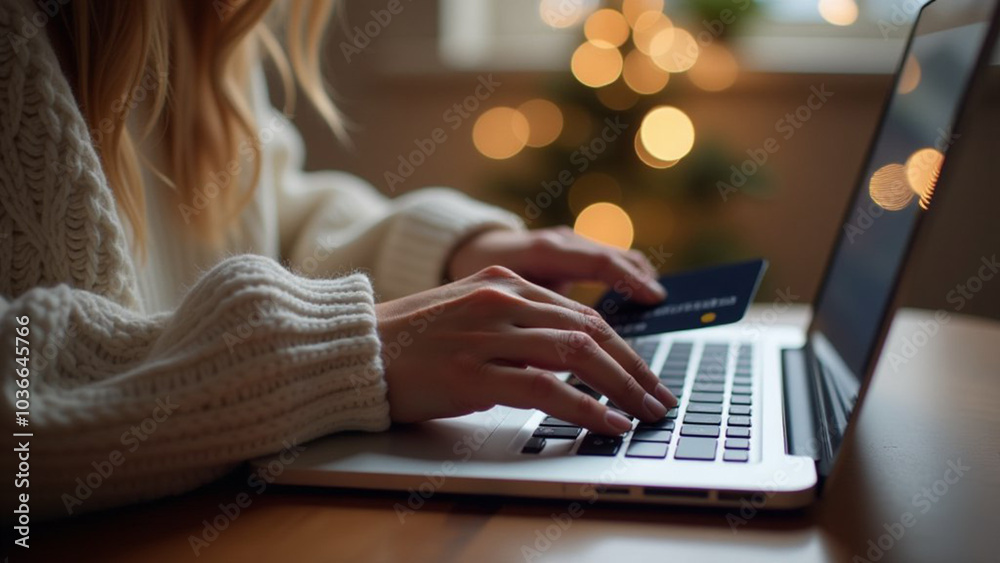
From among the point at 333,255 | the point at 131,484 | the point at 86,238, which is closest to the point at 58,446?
the point at 131,484

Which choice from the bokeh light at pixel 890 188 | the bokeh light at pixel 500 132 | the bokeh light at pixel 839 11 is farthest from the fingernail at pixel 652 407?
the bokeh light at pixel 839 11

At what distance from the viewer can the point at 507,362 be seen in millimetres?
494

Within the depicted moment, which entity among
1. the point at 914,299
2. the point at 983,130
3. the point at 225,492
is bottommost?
the point at 914,299

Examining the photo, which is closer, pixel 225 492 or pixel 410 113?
pixel 225 492

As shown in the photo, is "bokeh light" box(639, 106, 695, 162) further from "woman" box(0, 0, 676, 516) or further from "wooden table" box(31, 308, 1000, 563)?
"wooden table" box(31, 308, 1000, 563)

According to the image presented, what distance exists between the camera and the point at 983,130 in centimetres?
169

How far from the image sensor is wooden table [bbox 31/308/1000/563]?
37 centimetres

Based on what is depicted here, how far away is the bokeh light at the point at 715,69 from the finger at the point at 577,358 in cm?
148

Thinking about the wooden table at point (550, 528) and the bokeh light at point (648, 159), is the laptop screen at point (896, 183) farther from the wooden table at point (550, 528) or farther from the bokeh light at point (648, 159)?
the bokeh light at point (648, 159)

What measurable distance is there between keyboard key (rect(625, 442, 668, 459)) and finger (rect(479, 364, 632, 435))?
14 mm

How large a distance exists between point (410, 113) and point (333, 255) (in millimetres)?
1276

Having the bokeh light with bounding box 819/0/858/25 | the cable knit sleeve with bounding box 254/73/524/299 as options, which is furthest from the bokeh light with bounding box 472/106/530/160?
the cable knit sleeve with bounding box 254/73/524/299

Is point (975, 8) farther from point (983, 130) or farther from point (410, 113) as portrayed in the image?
point (410, 113)

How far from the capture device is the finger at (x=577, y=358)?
0.48 metres
